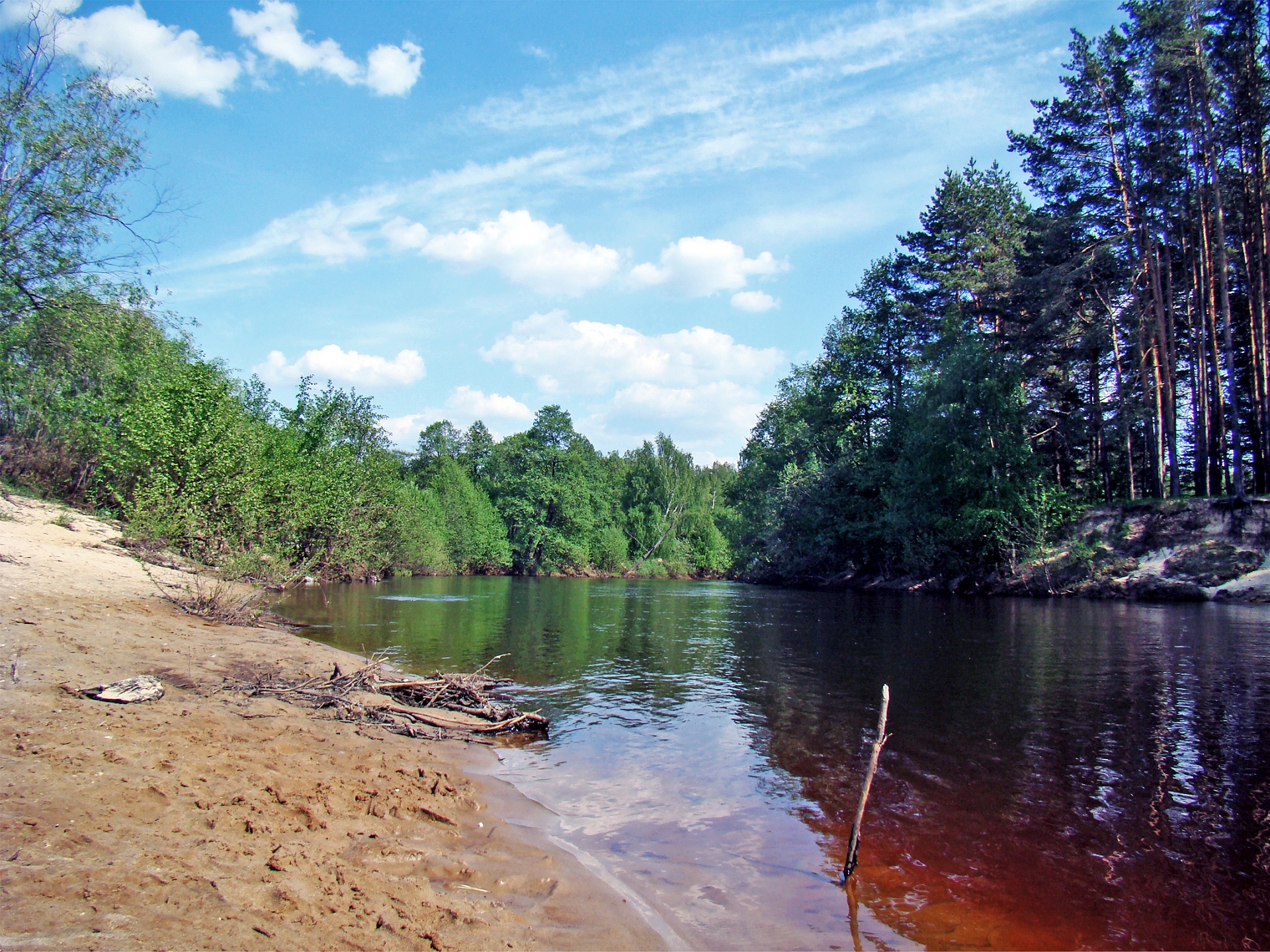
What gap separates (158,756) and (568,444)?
73.7 metres

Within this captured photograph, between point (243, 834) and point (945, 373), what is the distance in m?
42.9

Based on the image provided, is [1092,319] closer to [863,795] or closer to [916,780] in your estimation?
[916,780]

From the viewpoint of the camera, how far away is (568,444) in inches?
3130

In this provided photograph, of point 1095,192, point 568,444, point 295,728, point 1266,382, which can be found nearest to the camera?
point 295,728

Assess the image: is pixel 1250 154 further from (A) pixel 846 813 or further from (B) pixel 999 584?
(A) pixel 846 813

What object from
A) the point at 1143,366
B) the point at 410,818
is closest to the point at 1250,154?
the point at 1143,366

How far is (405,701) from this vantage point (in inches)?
435

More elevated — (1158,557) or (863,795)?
(1158,557)

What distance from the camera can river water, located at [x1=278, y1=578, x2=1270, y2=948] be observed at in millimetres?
5875

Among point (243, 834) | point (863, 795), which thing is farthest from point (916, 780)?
point (243, 834)

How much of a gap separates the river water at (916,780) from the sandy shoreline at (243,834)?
1073 millimetres

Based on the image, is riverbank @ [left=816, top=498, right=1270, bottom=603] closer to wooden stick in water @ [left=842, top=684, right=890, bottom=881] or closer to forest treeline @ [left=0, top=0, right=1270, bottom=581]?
forest treeline @ [left=0, top=0, right=1270, bottom=581]

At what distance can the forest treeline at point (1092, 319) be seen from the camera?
31594 millimetres

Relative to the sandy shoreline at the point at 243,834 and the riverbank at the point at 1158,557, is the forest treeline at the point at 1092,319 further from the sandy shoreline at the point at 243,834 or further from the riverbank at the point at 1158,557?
the sandy shoreline at the point at 243,834
